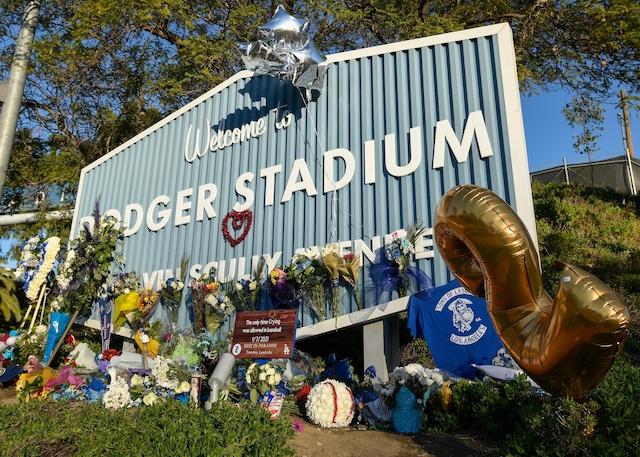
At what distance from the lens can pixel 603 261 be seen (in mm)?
10469

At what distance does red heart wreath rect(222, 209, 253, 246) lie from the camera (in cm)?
848

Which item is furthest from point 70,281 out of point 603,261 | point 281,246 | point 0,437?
point 603,261

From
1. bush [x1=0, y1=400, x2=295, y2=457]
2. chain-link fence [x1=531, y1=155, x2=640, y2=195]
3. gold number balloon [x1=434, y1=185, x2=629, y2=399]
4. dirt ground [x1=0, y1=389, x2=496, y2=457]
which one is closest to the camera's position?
gold number balloon [x1=434, y1=185, x2=629, y2=399]

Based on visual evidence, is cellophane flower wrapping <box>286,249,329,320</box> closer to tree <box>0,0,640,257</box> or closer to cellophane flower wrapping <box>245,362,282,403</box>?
cellophane flower wrapping <box>245,362,282,403</box>

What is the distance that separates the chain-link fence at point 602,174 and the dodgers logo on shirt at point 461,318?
42.2 feet

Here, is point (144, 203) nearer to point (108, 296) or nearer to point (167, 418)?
point (108, 296)

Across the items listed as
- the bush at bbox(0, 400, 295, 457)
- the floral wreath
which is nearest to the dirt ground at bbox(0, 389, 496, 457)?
the bush at bbox(0, 400, 295, 457)

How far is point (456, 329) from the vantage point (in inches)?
227

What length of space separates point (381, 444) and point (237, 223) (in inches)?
198

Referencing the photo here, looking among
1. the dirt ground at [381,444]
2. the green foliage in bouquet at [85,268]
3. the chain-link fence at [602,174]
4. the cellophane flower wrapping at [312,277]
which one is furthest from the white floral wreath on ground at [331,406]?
the chain-link fence at [602,174]

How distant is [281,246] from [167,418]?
4.23 metres

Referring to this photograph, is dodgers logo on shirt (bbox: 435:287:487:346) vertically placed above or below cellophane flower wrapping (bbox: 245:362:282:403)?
above

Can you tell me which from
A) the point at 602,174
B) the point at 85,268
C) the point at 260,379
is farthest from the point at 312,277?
the point at 602,174

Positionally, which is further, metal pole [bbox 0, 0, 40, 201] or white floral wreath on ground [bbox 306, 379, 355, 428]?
metal pole [bbox 0, 0, 40, 201]
